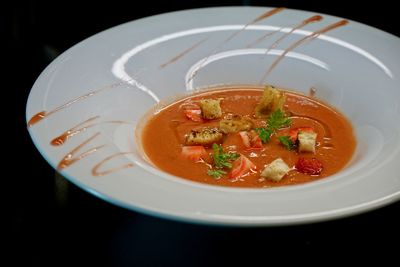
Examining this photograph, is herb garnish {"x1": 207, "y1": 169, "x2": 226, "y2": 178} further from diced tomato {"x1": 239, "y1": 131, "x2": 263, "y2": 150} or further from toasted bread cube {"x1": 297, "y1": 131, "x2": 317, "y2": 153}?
toasted bread cube {"x1": 297, "y1": 131, "x2": 317, "y2": 153}

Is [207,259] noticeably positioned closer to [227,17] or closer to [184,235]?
[184,235]

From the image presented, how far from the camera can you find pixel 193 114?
2.63 m

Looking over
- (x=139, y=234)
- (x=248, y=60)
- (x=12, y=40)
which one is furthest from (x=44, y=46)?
(x=139, y=234)

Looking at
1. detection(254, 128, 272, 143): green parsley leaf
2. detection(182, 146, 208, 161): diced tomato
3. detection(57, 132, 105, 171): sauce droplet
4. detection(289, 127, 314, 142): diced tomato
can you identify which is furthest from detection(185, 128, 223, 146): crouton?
detection(57, 132, 105, 171): sauce droplet

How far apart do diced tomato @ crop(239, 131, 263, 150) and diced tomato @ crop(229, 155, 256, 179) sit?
12 centimetres

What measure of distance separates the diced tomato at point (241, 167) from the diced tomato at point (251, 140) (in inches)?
4.8

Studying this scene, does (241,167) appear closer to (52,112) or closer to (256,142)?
(256,142)

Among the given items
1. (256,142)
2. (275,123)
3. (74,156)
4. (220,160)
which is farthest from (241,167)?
(74,156)

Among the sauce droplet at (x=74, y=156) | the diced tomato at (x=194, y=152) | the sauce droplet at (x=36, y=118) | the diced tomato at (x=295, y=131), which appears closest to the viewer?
the sauce droplet at (x=74, y=156)

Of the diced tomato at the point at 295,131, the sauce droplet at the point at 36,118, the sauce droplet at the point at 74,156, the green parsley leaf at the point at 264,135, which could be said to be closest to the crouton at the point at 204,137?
the green parsley leaf at the point at 264,135

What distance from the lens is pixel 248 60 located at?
2.89m

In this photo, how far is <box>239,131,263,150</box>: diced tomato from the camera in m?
2.36

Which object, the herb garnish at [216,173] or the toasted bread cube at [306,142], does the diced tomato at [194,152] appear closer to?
the herb garnish at [216,173]

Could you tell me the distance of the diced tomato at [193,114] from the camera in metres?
2.60
